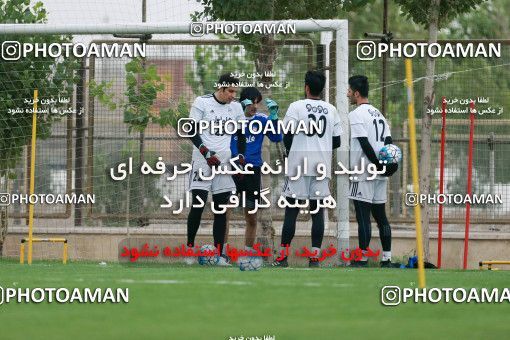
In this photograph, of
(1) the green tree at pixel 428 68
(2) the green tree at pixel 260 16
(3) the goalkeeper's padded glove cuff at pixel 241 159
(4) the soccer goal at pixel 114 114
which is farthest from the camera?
(4) the soccer goal at pixel 114 114

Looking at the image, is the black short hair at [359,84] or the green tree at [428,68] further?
the green tree at [428,68]

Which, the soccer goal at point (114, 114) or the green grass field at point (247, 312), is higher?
the soccer goal at point (114, 114)

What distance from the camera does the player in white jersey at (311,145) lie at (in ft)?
51.0

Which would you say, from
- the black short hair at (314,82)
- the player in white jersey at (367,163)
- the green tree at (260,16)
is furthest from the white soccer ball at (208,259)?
the green tree at (260,16)

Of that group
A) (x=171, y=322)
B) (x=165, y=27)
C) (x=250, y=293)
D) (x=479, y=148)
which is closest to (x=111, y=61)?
(x=165, y=27)

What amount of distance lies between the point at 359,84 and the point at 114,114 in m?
4.66

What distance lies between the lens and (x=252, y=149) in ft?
52.3

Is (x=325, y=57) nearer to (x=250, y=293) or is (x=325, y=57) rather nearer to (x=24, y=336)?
(x=250, y=293)

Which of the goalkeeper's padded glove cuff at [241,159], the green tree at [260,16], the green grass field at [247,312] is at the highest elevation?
the green tree at [260,16]

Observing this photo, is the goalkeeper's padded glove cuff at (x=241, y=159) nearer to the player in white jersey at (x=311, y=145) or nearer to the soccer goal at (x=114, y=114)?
the player in white jersey at (x=311, y=145)

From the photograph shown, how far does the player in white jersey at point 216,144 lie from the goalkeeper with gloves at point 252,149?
8cm

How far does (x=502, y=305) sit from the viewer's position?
386 inches

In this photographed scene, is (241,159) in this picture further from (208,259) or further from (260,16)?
(260,16)

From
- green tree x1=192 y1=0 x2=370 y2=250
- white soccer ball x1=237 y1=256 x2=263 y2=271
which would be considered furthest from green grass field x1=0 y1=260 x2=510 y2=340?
green tree x1=192 y1=0 x2=370 y2=250
